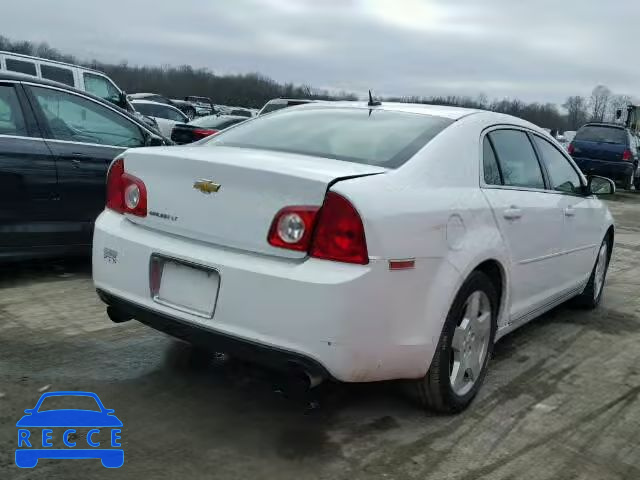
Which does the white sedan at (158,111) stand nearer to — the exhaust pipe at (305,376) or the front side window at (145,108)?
the front side window at (145,108)

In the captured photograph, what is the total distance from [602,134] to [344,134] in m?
16.7

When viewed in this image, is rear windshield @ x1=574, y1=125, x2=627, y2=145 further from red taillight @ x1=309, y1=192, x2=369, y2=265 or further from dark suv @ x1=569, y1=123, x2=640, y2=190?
red taillight @ x1=309, y1=192, x2=369, y2=265

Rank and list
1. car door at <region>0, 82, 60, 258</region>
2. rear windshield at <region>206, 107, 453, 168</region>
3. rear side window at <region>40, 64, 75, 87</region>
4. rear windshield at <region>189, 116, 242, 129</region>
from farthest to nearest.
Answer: rear windshield at <region>189, 116, 242, 129</region> < rear side window at <region>40, 64, 75, 87</region> < car door at <region>0, 82, 60, 258</region> < rear windshield at <region>206, 107, 453, 168</region>

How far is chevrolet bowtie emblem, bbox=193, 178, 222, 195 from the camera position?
289 cm

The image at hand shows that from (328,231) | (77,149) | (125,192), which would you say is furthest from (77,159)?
(328,231)

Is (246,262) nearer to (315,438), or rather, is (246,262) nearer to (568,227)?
(315,438)

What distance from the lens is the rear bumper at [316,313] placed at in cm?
259

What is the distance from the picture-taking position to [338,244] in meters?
2.63

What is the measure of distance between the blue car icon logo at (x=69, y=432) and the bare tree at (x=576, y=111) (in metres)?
57.0

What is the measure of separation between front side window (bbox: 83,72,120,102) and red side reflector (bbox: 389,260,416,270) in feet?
37.1

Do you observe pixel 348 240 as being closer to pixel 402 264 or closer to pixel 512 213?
pixel 402 264

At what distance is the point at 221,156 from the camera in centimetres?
304

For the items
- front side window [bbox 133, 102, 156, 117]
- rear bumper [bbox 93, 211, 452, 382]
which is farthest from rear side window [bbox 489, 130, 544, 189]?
front side window [bbox 133, 102, 156, 117]

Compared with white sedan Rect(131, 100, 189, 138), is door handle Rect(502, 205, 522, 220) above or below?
above
